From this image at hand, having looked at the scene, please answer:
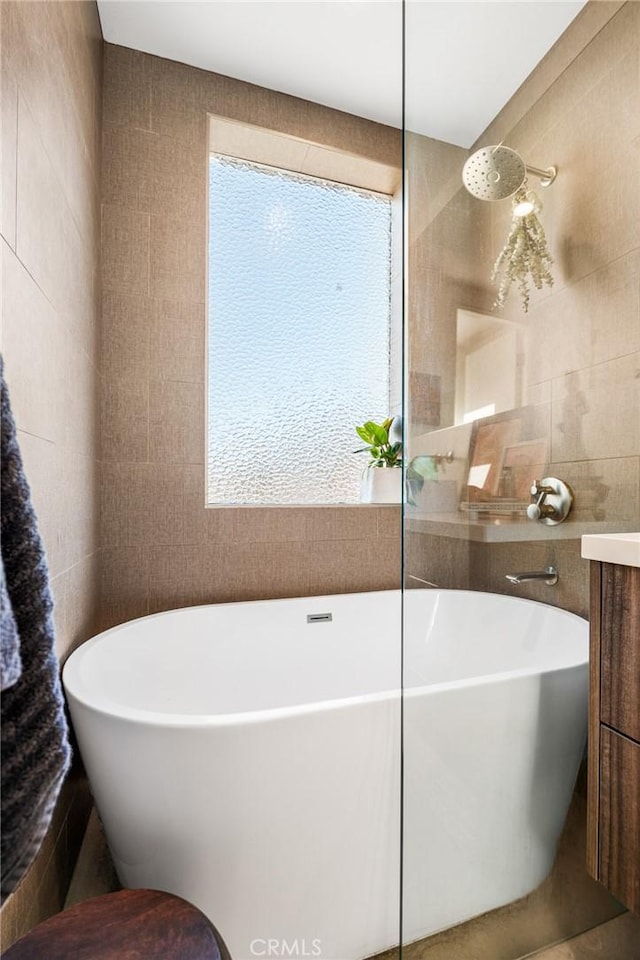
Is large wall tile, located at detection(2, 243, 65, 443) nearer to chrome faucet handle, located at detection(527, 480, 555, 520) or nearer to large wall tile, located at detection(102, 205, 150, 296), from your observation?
large wall tile, located at detection(102, 205, 150, 296)

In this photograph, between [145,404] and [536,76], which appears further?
[145,404]

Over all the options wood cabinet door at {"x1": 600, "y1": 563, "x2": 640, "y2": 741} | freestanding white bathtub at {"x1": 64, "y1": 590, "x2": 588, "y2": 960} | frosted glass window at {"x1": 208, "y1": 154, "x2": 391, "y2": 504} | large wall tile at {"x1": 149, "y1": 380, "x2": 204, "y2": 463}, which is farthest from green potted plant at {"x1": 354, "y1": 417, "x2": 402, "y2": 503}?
wood cabinet door at {"x1": 600, "y1": 563, "x2": 640, "y2": 741}

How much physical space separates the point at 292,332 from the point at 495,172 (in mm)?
1186

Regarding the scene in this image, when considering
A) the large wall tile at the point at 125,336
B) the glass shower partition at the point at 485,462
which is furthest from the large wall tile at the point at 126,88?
the glass shower partition at the point at 485,462

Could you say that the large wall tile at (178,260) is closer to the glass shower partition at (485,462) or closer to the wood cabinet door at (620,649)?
the glass shower partition at (485,462)

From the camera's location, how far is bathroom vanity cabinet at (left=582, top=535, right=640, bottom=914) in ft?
2.59

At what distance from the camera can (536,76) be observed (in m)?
1.24

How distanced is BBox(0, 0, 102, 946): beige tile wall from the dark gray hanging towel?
58cm

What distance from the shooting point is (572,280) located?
1.24 m

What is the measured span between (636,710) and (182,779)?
0.77 meters

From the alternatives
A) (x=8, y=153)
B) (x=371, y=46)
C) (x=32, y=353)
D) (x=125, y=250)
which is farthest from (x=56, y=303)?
(x=371, y=46)

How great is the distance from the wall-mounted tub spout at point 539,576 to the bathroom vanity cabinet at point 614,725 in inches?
10.7

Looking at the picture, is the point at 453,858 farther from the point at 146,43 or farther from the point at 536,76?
the point at 146,43

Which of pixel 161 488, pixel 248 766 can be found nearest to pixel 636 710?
pixel 248 766
